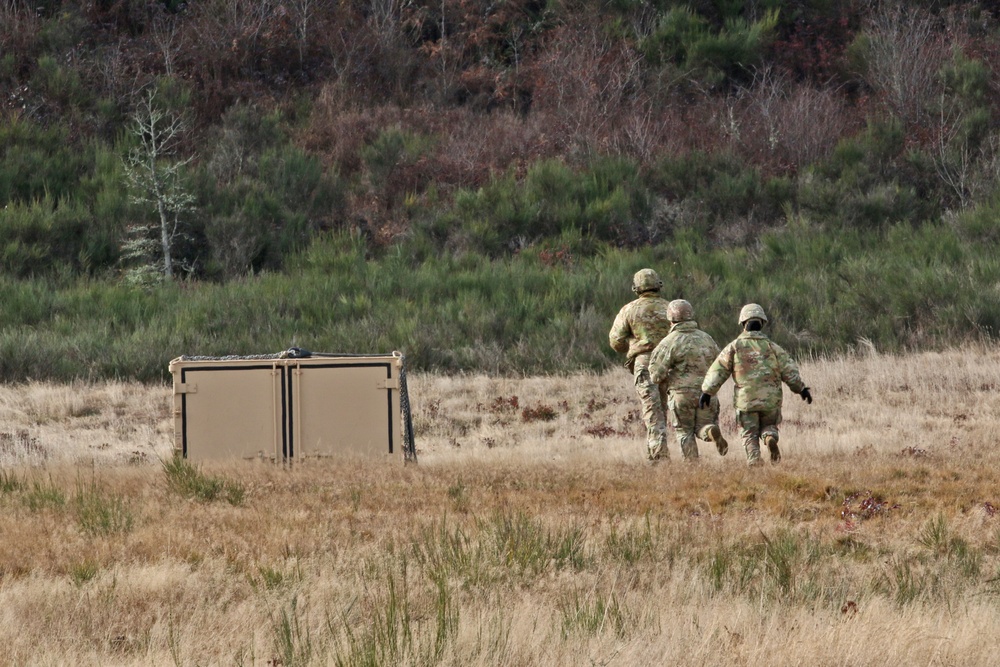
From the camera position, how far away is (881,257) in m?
24.8

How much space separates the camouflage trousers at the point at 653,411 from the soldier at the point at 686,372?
0.31 metres

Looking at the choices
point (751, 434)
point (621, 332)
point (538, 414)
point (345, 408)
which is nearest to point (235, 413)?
point (345, 408)

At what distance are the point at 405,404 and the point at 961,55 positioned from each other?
22.8 metres

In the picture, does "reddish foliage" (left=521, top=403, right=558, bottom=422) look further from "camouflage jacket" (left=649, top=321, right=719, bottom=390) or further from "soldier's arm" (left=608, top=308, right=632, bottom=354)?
"camouflage jacket" (left=649, top=321, right=719, bottom=390)

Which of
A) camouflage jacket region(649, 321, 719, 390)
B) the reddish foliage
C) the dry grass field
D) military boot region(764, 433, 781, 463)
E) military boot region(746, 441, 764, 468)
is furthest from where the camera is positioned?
the reddish foliage

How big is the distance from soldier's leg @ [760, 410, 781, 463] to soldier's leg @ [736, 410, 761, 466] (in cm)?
5

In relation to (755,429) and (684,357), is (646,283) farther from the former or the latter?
(755,429)

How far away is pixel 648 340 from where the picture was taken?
1249 centimetres

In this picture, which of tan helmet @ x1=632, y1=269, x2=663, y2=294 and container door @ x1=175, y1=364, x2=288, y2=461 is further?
tan helmet @ x1=632, y1=269, x2=663, y2=294

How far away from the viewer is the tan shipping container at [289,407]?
40.9 feet

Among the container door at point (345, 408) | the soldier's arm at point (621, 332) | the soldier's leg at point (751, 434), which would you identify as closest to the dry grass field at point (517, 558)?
the soldier's leg at point (751, 434)

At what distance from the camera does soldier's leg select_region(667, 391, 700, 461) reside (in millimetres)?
11938

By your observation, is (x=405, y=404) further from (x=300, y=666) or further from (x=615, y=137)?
(x=615, y=137)

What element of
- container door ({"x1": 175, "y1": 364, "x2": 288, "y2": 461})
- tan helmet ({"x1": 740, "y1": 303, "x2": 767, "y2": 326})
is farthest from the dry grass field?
tan helmet ({"x1": 740, "y1": 303, "x2": 767, "y2": 326})
